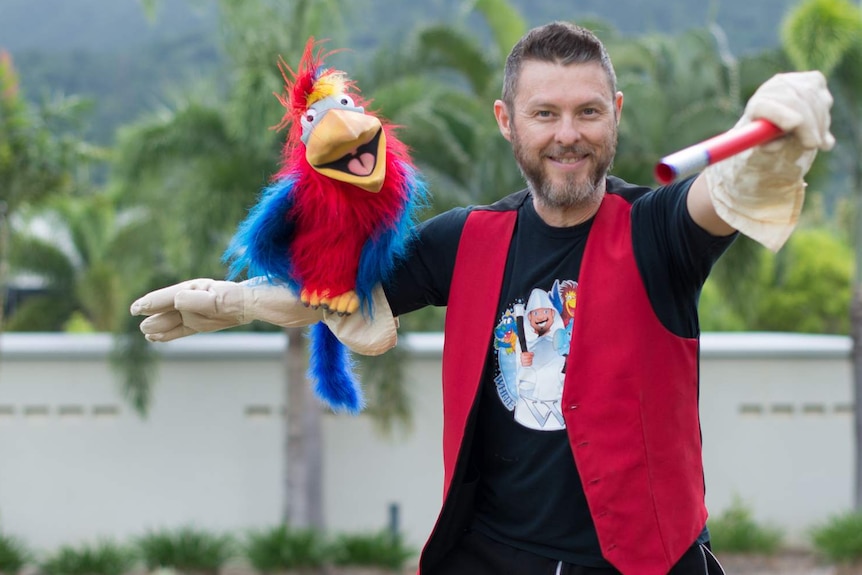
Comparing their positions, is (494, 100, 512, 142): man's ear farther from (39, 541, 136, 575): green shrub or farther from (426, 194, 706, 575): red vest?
(39, 541, 136, 575): green shrub

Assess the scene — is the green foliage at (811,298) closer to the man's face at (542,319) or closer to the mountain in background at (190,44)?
the man's face at (542,319)

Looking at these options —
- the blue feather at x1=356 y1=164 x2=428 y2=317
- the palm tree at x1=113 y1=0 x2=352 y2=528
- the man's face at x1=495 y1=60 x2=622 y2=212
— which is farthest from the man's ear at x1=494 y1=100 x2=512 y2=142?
the palm tree at x1=113 y1=0 x2=352 y2=528

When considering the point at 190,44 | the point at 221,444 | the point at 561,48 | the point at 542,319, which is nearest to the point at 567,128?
the point at 561,48

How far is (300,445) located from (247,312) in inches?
238

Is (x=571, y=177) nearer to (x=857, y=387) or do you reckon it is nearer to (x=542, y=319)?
(x=542, y=319)

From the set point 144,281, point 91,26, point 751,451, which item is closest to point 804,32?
point 751,451

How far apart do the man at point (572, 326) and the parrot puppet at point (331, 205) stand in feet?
0.23

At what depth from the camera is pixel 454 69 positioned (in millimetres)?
9992

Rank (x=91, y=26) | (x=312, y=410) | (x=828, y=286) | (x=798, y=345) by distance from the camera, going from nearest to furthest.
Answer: (x=312, y=410) < (x=798, y=345) < (x=828, y=286) < (x=91, y=26)

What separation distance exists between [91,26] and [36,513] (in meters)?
70.8

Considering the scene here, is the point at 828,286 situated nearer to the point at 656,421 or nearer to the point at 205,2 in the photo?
the point at 205,2

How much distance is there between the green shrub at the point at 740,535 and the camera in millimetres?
8445

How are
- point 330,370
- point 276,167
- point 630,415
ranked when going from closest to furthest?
point 630,415 < point 330,370 < point 276,167

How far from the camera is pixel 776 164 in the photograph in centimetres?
188
